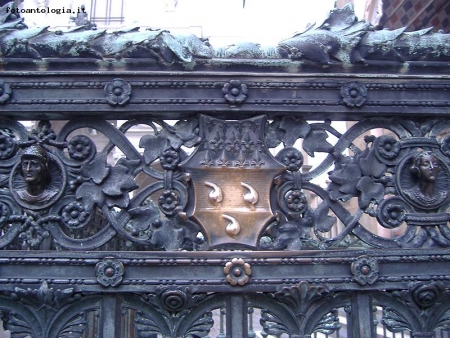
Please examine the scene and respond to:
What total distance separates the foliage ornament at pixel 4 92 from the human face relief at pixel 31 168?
357 mm

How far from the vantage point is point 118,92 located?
94.8 inches

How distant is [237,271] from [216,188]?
0.43 m

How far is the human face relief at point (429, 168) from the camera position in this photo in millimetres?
2379

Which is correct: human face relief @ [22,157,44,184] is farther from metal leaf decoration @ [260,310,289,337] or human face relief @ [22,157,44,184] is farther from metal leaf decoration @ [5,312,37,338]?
metal leaf decoration @ [260,310,289,337]

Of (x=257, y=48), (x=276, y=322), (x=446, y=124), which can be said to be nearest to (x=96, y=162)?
(x=257, y=48)

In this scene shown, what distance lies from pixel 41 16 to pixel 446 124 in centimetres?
1506

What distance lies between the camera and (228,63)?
2.45 m

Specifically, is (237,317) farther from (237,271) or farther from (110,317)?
(110,317)

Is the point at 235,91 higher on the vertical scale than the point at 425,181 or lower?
higher

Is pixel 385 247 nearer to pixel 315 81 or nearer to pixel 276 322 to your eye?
pixel 276 322

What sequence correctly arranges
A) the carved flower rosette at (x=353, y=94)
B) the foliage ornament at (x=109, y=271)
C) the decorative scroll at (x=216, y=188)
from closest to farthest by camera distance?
the foliage ornament at (x=109, y=271), the decorative scroll at (x=216, y=188), the carved flower rosette at (x=353, y=94)

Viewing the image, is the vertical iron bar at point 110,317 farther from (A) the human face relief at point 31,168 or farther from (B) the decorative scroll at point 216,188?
(A) the human face relief at point 31,168

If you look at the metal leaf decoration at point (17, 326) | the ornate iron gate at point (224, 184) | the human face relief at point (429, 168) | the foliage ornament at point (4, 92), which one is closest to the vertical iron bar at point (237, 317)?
the ornate iron gate at point (224, 184)

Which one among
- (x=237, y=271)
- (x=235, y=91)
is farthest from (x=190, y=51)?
(x=237, y=271)
